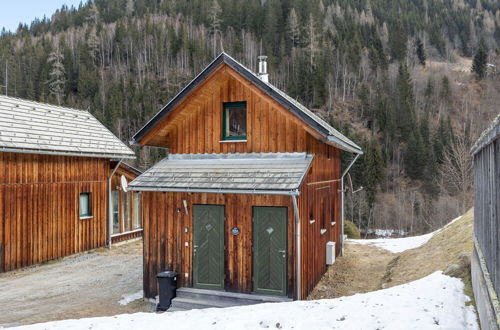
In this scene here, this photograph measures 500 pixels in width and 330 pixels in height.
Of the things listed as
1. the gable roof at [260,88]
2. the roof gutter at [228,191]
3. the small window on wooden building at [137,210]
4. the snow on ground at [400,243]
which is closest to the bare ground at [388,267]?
the snow on ground at [400,243]

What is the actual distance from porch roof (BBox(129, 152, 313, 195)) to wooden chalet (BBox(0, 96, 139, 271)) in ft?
20.6

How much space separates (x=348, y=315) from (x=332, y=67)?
7348 cm

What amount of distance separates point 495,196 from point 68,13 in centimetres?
12401

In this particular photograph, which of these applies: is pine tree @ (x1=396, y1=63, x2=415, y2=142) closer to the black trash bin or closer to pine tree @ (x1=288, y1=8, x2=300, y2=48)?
pine tree @ (x1=288, y1=8, x2=300, y2=48)

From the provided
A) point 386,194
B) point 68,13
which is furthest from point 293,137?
point 68,13

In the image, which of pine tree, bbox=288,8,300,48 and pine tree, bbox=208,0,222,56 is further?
pine tree, bbox=208,0,222,56

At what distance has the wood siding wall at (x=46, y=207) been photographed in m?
13.8

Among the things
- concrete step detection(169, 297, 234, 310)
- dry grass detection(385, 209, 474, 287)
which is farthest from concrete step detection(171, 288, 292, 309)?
dry grass detection(385, 209, 474, 287)

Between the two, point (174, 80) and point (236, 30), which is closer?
point (174, 80)

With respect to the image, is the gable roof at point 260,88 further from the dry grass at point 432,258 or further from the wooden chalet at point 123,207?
the wooden chalet at point 123,207

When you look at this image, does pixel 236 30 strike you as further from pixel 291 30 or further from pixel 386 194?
pixel 386 194

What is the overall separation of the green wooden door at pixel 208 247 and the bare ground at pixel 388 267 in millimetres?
2798

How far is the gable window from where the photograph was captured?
36.5 ft

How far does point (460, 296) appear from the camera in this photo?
7164mm
